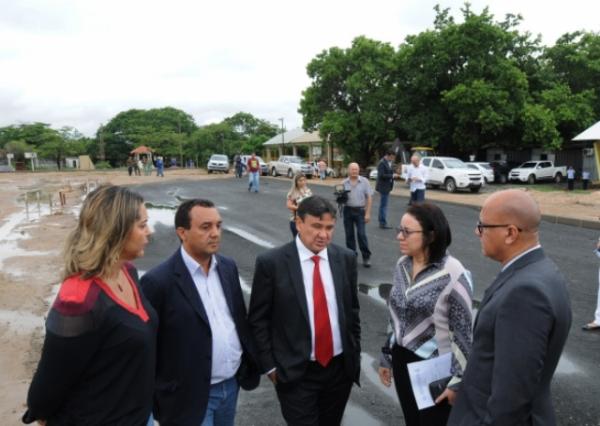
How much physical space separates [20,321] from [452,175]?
64.9 feet

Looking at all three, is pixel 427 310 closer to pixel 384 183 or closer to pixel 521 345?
pixel 521 345

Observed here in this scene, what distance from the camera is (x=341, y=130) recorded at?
31.2 m

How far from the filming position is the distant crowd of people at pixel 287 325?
5.42ft

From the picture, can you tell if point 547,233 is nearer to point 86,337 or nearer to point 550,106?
point 86,337

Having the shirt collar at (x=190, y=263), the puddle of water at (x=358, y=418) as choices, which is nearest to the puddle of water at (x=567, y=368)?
the puddle of water at (x=358, y=418)

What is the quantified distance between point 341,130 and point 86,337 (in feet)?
99.7

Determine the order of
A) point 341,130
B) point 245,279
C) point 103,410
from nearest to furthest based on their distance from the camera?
point 103,410 < point 245,279 < point 341,130

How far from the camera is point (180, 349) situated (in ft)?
7.64

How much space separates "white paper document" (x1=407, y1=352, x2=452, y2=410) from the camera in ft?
7.80

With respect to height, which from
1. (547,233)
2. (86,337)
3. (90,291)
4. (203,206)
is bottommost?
(547,233)

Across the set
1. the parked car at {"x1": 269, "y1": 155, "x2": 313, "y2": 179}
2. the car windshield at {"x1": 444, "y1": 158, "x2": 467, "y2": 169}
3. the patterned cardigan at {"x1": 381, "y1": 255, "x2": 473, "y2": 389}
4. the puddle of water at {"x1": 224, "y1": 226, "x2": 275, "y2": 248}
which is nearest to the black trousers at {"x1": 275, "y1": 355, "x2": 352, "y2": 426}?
the patterned cardigan at {"x1": 381, "y1": 255, "x2": 473, "y2": 389}

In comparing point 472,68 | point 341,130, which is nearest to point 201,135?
point 341,130

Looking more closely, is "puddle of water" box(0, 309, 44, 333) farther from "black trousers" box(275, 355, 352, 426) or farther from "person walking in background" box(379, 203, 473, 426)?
"person walking in background" box(379, 203, 473, 426)

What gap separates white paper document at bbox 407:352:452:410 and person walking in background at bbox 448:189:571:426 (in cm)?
48
